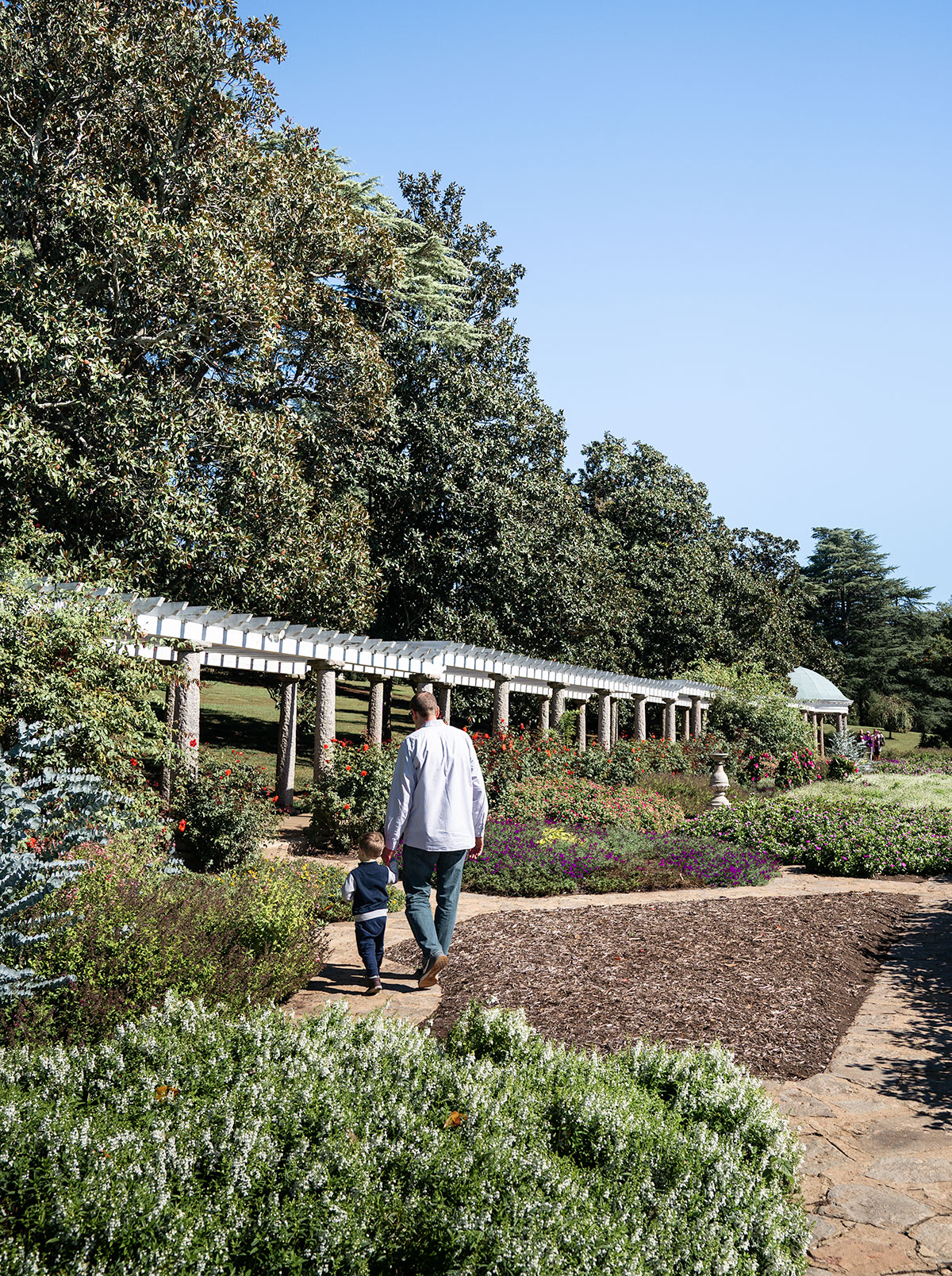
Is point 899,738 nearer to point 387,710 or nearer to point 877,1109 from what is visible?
point 387,710

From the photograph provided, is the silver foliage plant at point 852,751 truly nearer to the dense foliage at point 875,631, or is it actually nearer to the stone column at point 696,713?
the stone column at point 696,713

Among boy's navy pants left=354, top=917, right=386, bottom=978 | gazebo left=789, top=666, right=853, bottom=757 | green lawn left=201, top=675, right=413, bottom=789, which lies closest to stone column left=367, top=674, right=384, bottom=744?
green lawn left=201, top=675, right=413, bottom=789

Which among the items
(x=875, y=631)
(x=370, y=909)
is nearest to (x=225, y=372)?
(x=370, y=909)

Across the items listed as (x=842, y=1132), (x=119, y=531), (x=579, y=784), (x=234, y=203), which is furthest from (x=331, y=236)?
(x=842, y=1132)

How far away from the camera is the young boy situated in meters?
5.25

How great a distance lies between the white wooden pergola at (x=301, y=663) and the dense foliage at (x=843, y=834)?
371 cm

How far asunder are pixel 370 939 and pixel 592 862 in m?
4.60

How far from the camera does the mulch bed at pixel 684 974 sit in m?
4.89

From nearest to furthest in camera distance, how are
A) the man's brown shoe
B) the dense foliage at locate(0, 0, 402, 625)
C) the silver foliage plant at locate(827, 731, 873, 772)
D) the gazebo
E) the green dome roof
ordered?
the man's brown shoe, the dense foliage at locate(0, 0, 402, 625), the silver foliage plant at locate(827, 731, 873, 772), the gazebo, the green dome roof

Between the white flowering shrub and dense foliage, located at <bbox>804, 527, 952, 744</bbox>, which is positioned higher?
dense foliage, located at <bbox>804, 527, 952, 744</bbox>

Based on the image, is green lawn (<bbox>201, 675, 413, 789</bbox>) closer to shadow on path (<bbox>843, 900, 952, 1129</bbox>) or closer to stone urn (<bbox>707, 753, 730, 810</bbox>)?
stone urn (<bbox>707, 753, 730, 810</bbox>)

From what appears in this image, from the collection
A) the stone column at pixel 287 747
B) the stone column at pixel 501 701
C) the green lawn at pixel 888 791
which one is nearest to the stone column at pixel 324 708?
the stone column at pixel 287 747

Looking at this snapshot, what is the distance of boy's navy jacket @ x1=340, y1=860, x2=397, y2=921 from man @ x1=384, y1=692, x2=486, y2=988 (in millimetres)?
96

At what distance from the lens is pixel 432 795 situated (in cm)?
536
